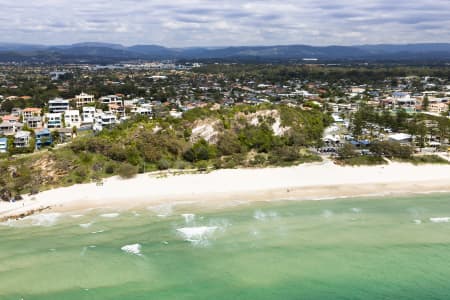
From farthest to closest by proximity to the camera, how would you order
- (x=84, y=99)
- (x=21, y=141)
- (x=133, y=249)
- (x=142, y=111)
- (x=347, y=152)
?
(x=84, y=99) < (x=142, y=111) < (x=21, y=141) < (x=347, y=152) < (x=133, y=249)

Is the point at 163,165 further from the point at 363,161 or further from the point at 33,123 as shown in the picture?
the point at 33,123

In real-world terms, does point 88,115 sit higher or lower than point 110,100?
lower

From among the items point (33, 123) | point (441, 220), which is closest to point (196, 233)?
point (441, 220)

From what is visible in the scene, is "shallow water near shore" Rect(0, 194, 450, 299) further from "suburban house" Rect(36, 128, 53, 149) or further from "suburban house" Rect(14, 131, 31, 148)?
"suburban house" Rect(36, 128, 53, 149)

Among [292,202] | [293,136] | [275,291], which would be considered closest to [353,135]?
[293,136]

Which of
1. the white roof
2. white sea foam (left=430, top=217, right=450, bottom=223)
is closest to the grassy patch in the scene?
the white roof

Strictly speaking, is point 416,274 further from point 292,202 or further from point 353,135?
point 353,135
